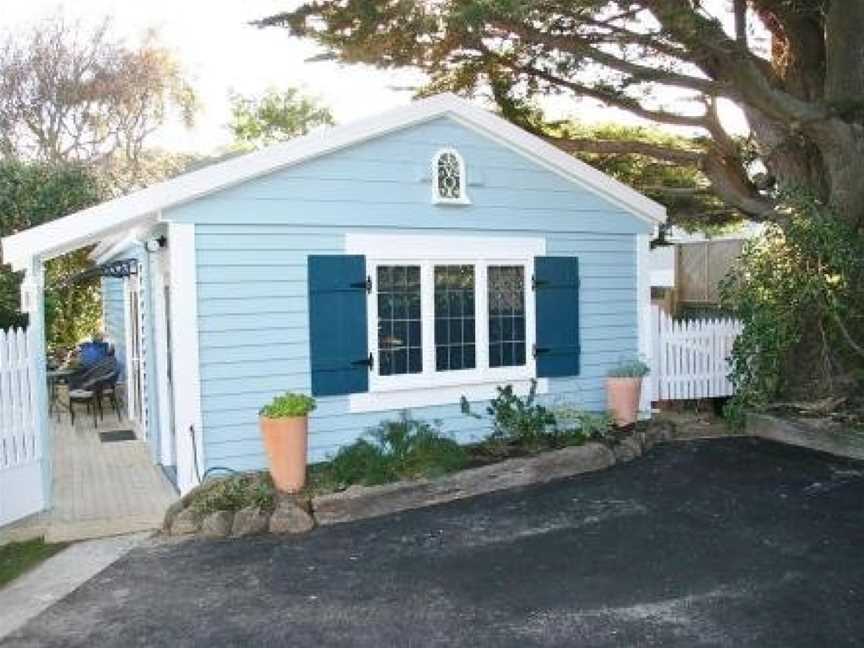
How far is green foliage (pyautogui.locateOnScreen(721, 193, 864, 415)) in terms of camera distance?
8.91 m

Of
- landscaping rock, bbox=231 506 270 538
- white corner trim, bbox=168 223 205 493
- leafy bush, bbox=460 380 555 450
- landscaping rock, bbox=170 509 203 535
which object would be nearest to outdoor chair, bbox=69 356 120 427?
white corner trim, bbox=168 223 205 493

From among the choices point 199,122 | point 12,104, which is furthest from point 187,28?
point 12,104

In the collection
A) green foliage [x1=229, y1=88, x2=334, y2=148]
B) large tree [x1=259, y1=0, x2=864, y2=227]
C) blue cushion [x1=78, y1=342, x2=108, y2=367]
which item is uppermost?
green foliage [x1=229, y1=88, x2=334, y2=148]

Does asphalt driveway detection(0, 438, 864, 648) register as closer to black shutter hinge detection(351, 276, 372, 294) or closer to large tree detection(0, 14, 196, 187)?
black shutter hinge detection(351, 276, 372, 294)

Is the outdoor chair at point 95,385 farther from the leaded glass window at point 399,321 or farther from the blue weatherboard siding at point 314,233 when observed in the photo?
the leaded glass window at point 399,321

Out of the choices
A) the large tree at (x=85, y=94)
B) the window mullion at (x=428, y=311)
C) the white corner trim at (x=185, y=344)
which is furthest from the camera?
the large tree at (x=85, y=94)

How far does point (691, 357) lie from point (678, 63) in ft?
11.8

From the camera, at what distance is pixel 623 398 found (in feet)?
30.2

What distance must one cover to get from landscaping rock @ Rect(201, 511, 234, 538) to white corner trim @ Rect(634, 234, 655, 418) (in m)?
5.41

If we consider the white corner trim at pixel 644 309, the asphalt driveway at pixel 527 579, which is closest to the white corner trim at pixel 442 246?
the white corner trim at pixel 644 309

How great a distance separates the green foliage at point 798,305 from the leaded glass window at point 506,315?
2.69 meters

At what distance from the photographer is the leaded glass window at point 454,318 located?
834 centimetres

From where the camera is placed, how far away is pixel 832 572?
200 inches

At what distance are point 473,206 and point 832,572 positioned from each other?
15.7ft
